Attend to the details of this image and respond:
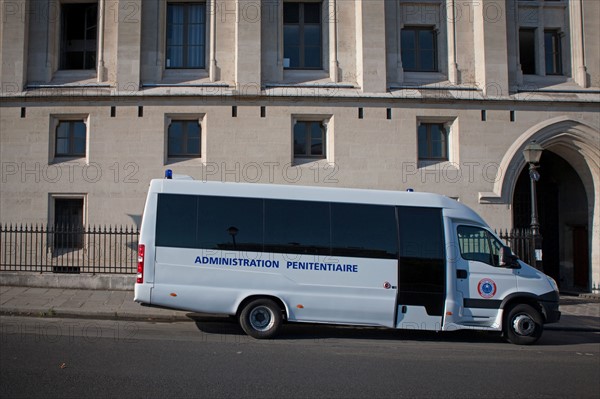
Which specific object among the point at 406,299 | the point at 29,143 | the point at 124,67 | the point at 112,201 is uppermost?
the point at 124,67

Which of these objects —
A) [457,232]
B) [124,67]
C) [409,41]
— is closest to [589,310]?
[457,232]

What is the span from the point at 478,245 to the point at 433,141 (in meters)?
8.41

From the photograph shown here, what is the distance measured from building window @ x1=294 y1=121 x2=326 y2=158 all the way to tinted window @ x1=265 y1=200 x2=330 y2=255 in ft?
25.7

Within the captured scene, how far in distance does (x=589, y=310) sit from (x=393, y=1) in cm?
1173

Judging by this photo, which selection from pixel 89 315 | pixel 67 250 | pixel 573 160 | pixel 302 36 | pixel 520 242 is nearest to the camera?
pixel 89 315

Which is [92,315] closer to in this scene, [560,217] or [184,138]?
[184,138]

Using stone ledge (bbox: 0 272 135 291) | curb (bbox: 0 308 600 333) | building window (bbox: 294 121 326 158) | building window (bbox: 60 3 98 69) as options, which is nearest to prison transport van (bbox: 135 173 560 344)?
curb (bbox: 0 308 600 333)

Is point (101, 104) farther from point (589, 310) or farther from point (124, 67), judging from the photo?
point (589, 310)

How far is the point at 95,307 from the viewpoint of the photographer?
12852 millimetres

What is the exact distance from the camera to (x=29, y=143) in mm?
17609

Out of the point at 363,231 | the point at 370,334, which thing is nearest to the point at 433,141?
the point at 363,231

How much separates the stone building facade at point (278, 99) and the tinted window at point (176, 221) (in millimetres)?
7182

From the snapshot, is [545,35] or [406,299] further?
[545,35]

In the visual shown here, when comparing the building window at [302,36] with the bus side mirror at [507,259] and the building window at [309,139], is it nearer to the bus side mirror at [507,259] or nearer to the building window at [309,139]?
the building window at [309,139]
